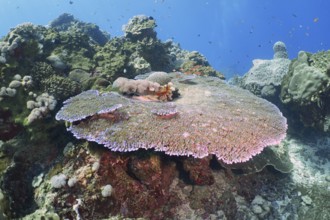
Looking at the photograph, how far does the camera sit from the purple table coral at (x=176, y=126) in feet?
12.9

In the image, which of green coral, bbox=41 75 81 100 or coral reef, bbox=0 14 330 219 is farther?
green coral, bbox=41 75 81 100

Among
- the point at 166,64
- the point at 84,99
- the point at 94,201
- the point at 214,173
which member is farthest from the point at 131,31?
the point at 94,201

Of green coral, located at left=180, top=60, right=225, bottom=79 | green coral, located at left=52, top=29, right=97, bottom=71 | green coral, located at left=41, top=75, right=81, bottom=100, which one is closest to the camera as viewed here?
green coral, located at left=41, top=75, right=81, bottom=100

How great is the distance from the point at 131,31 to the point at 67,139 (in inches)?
284

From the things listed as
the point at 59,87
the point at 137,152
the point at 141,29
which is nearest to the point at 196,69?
the point at 141,29

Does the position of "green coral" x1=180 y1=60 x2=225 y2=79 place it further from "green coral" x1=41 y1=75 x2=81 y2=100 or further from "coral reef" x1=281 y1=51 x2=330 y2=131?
"green coral" x1=41 y1=75 x2=81 y2=100

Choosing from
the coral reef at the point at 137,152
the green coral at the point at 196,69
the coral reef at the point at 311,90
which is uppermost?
the green coral at the point at 196,69

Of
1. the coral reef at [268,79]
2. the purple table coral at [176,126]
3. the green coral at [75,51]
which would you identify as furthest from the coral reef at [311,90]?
the green coral at [75,51]

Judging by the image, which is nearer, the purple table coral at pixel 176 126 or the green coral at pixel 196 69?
the purple table coral at pixel 176 126

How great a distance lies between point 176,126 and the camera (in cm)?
427

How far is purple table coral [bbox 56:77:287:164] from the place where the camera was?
12.9 ft

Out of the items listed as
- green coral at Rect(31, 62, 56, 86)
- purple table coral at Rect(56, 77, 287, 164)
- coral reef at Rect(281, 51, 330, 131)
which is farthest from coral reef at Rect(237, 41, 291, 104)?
green coral at Rect(31, 62, 56, 86)

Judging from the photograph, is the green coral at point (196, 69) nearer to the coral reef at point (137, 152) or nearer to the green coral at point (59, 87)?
the coral reef at point (137, 152)

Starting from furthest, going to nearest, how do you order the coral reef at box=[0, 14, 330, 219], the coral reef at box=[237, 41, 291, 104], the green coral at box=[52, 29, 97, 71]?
1. the coral reef at box=[237, 41, 291, 104]
2. the green coral at box=[52, 29, 97, 71]
3. the coral reef at box=[0, 14, 330, 219]
